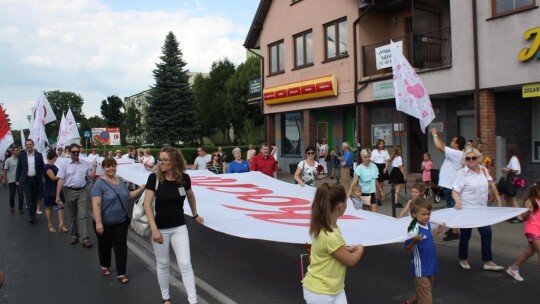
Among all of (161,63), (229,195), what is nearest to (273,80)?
(229,195)

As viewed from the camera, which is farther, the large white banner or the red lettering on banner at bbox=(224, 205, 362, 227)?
the red lettering on banner at bbox=(224, 205, 362, 227)

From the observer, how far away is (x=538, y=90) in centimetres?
1220

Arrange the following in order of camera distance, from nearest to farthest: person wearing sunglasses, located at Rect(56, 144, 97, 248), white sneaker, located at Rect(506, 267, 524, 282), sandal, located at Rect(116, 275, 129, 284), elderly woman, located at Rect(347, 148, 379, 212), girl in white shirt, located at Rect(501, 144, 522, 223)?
white sneaker, located at Rect(506, 267, 524, 282) → sandal, located at Rect(116, 275, 129, 284) → person wearing sunglasses, located at Rect(56, 144, 97, 248) → elderly woman, located at Rect(347, 148, 379, 212) → girl in white shirt, located at Rect(501, 144, 522, 223)

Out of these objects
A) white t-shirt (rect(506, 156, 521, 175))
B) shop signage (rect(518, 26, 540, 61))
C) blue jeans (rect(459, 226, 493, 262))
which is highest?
shop signage (rect(518, 26, 540, 61))

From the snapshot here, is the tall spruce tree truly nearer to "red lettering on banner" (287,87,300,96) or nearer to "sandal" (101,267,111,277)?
"red lettering on banner" (287,87,300,96)

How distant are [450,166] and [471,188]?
4.60ft

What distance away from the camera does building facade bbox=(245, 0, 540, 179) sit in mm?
13211

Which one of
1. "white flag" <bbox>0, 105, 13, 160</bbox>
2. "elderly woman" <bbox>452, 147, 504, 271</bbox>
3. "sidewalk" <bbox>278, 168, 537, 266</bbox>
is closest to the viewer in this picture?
"elderly woman" <bbox>452, 147, 504, 271</bbox>

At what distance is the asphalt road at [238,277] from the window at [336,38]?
42.2 feet

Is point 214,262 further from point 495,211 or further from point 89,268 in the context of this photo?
point 495,211

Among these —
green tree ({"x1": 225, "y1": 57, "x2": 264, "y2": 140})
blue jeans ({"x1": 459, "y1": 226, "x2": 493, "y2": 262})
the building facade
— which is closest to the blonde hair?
blue jeans ({"x1": 459, "y1": 226, "x2": 493, "y2": 262})

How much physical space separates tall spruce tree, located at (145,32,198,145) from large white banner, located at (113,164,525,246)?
36.8 m

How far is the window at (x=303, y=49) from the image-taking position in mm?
21547

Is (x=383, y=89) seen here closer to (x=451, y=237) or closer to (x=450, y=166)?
(x=451, y=237)
